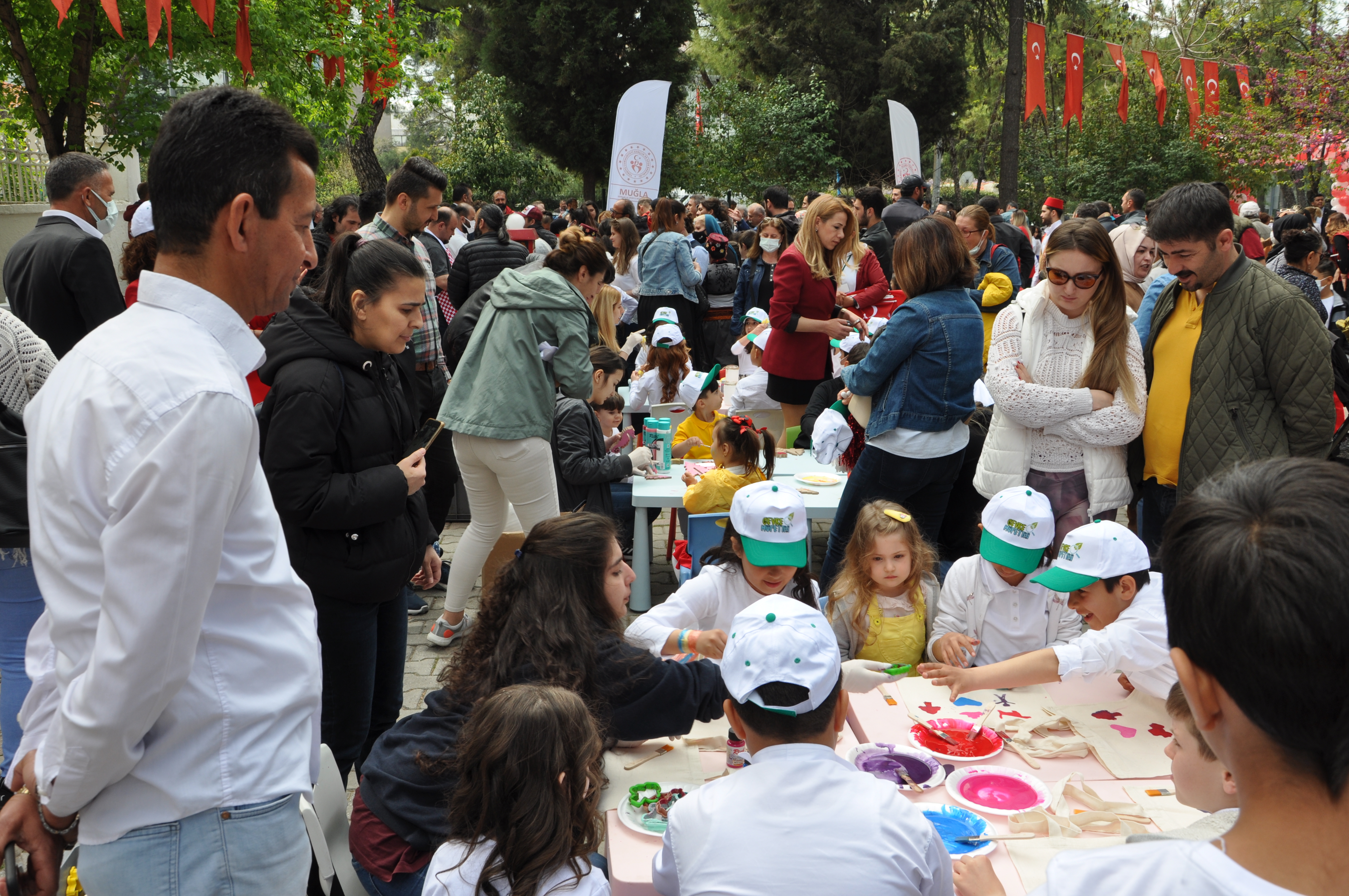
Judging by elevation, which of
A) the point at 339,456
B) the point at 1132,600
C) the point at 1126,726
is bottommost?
the point at 1126,726

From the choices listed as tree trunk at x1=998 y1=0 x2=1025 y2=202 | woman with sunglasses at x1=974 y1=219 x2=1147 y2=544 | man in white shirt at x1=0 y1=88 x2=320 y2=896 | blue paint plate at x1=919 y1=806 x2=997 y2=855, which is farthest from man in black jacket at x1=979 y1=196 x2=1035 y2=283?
tree trunk at x1=998 y1=0 x2=1025 y2=202

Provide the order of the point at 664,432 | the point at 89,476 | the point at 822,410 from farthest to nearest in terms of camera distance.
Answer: the point at 822,410 → the point at 664,432 → the point at 89,476

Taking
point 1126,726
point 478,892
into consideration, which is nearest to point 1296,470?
point 478,892

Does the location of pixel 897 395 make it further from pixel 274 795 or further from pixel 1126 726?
pixel 274 795

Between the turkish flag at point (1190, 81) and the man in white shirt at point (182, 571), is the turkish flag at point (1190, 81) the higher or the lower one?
the higher one

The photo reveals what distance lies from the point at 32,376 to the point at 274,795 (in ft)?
5.93

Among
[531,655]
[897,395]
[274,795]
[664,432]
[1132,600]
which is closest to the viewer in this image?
[274,795]

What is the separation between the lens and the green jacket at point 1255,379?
3.15m

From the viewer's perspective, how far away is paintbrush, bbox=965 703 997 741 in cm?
267

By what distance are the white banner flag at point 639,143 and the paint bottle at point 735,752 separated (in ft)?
34.6

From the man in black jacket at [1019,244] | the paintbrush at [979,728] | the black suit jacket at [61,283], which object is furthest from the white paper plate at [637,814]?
the man in black jacket at [1019,244]

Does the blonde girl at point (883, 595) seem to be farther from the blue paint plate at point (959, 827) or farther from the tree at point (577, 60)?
the tree at point (577, 60)

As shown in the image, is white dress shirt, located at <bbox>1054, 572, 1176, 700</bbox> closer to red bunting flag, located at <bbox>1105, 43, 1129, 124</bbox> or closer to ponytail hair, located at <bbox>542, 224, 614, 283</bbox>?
ponytail hair, located at <bbox>542, 224, 614, 283</bbox>

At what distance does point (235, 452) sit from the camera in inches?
51.3
